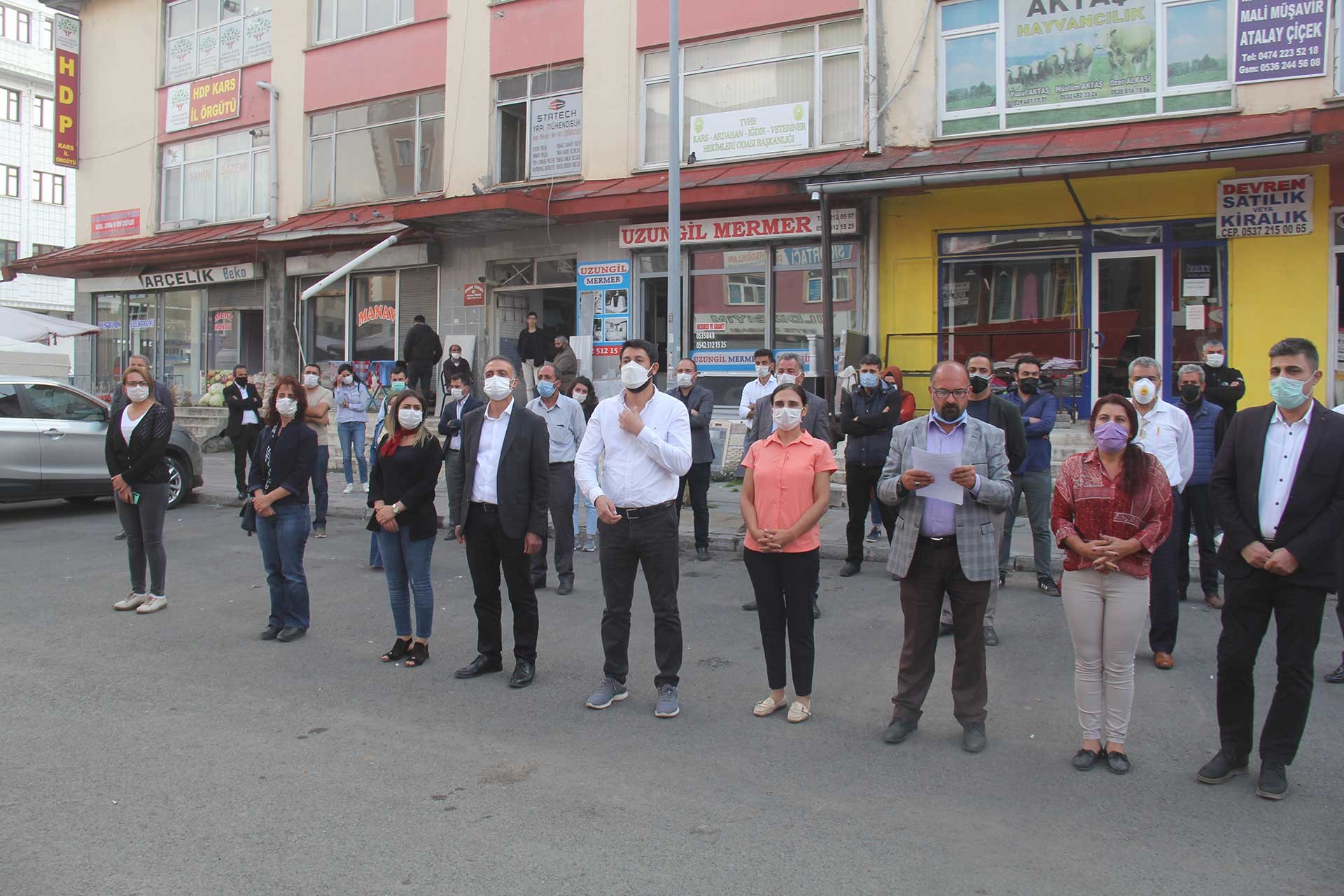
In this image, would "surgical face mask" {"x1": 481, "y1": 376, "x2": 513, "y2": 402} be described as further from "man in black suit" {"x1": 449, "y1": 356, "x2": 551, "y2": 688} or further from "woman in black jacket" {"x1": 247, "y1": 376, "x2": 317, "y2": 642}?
"woman in black jacket" {"x1": 247, "y1": 376, "x2": 317, "y2": 642}

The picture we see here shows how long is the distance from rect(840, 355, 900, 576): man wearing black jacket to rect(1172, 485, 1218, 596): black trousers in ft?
7.79

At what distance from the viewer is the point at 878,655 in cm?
652

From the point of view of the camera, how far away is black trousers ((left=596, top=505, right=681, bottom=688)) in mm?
5418

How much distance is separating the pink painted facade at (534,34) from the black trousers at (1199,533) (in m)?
13.2

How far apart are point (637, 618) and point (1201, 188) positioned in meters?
9.80

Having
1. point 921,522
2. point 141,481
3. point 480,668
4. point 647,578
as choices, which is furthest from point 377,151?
point 921,522

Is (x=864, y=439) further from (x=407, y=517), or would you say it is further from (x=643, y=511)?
(x=407, y=517)

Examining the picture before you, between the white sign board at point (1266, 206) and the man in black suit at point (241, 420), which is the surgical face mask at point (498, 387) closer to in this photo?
the man in black suit at point (241, 420)

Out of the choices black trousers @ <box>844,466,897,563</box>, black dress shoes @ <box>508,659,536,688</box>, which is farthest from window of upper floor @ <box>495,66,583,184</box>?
black dress shoes @ <box>508,659,536,688</box>

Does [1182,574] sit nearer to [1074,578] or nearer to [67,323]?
[1074,578]

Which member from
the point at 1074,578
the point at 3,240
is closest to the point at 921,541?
the point at 1074,578

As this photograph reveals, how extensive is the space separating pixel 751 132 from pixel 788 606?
11.9 m

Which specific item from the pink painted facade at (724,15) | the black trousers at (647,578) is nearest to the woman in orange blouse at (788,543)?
the black trousers at (647,578)

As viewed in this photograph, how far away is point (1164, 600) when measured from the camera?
20.2ft
